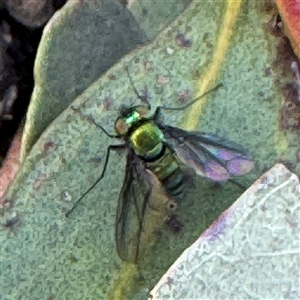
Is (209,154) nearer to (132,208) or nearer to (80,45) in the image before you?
(132,208)

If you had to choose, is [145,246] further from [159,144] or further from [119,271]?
[159,144]

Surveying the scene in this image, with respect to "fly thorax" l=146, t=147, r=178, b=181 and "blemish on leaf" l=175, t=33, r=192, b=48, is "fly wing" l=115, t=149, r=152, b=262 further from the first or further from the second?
"blemish on leaf" l=175, t=33, r=192, b=48

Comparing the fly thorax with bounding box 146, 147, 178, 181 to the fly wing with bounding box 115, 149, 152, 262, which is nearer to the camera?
the fly wing with bounding box 115, 149, 152, 262

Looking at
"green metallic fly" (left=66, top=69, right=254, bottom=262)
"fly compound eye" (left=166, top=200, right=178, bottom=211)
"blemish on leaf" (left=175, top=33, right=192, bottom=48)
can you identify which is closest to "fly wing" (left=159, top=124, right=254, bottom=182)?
"green metallic fly" (left=66, top=69, right=254, bottom=262)

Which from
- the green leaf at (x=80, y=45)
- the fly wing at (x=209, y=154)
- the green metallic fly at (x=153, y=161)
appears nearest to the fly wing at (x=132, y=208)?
the green metallic fly at (x=153, y=161)

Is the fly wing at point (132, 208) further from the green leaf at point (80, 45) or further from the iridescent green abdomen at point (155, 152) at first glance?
the green leaf at point (80, 45)

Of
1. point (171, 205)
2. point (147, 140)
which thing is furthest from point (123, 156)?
point (171, 205)

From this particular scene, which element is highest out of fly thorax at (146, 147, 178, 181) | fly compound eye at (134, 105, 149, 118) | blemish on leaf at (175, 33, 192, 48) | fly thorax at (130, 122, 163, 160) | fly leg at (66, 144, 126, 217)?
blemish on leaf at (175, 33, 192, 48)
